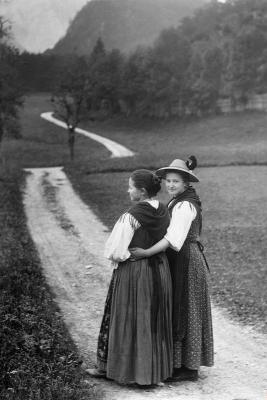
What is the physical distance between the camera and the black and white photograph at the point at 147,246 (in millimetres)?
6109

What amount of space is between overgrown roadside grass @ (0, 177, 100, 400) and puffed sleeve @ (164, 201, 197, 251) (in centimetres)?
177

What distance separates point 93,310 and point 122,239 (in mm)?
4001

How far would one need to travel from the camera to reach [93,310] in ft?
32.1

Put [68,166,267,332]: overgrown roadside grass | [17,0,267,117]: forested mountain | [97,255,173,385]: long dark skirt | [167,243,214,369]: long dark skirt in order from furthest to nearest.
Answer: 1. [17,0,267,117]: forested mountain
2. [68,166,267,332]: overgrown roadside grass
3. [167,243,214,369]: long dark skirt
4. [97,255,173,385]: long dark skirt

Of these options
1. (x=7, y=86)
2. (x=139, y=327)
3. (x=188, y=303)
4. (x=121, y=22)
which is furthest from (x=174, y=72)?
(x=139, y=327)

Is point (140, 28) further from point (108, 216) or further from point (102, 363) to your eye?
point (102, 363)

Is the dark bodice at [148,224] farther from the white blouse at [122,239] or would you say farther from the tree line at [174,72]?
the tree line at [174,72]

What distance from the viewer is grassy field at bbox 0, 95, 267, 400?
20.2ft

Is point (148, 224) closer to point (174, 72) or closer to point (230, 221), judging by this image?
point (230, 221)

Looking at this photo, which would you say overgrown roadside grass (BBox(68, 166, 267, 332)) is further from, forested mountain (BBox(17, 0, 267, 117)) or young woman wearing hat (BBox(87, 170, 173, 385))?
forested mountain (BBox(17, 0, 267, 117))

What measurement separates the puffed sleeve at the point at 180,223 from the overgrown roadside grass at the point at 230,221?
364 cm

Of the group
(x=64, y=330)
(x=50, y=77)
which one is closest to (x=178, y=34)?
(x=50, y=77)

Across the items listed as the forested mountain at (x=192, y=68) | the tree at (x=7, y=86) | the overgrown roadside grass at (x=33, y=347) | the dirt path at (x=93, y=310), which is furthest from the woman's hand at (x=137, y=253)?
the forested mountain at (x=192, y=68)

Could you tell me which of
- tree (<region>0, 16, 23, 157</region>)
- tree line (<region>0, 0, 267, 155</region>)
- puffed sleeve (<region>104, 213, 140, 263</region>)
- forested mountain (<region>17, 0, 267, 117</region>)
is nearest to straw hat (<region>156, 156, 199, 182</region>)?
puffed sleeve (<region>104, 213, 140, 263</region>)
